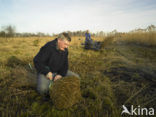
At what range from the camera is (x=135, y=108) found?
1911mm

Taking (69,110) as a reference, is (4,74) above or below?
above

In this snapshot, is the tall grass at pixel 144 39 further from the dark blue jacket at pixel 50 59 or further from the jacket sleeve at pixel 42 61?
the jacket sleeve at pixel 42 61

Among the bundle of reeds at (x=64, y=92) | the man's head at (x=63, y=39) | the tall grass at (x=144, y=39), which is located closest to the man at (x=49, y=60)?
the man's head at (x=63, y=39)

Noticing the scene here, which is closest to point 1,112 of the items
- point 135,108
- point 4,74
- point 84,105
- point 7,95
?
point 7,95

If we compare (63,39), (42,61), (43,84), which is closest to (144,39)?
(63,39)

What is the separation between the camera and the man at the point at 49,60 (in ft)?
7.68

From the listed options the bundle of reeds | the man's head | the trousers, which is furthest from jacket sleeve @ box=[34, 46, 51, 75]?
the bundle of reeds

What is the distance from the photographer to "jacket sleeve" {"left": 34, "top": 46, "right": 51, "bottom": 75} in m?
2.39

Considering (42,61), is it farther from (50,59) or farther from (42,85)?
(42,85)

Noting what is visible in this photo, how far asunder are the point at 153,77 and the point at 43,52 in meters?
2.96

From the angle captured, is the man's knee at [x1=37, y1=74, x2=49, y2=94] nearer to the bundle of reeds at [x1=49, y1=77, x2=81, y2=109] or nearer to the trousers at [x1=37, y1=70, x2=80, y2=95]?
the trousers at [x1=37, y1=70, x2=80, y2=95]

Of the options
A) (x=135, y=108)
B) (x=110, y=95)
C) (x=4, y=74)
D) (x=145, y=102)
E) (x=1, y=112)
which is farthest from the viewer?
(x=4, y=74)

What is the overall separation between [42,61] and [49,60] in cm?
17

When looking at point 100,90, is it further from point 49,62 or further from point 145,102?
point 49,62
